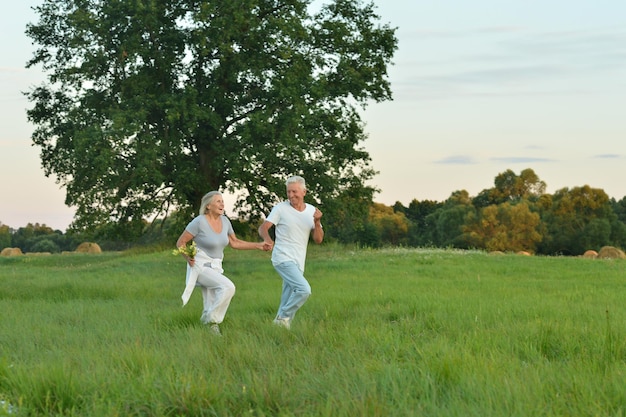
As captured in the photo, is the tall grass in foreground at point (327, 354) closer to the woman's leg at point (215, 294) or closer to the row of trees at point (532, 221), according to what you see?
the woman's leg at point (215, 294)

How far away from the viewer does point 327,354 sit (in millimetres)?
7625

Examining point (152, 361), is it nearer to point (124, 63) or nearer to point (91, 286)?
point (91, 286)

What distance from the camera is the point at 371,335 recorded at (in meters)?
8.76

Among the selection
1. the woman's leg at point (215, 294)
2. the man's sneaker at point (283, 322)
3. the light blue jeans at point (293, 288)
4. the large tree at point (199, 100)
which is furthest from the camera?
the large tree at point (199, 100)

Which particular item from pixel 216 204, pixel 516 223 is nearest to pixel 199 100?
pixel 216 204

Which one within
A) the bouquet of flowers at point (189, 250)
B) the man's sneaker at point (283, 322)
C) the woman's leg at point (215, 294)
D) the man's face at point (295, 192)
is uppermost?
the man's face at point (295, 192)

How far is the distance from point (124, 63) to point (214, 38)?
4451 millimetres

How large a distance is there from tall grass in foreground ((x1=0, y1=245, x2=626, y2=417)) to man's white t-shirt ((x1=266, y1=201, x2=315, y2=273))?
3.20 ft

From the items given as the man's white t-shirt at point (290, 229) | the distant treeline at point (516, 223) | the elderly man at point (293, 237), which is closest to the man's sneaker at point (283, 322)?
the elderly man at point (293, 237)

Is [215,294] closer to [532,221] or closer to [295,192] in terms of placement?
[295,192]

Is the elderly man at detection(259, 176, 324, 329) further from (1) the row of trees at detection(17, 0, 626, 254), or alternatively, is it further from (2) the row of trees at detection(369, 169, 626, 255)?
(2) the row of trees at detection(369, 169, 626, 255)

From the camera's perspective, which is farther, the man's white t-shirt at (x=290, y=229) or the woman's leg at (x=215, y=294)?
the woman's leg at (x=215, y=294)

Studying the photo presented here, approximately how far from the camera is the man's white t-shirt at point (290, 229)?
419 inches

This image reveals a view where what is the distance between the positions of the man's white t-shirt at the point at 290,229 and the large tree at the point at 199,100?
70.1 feet
